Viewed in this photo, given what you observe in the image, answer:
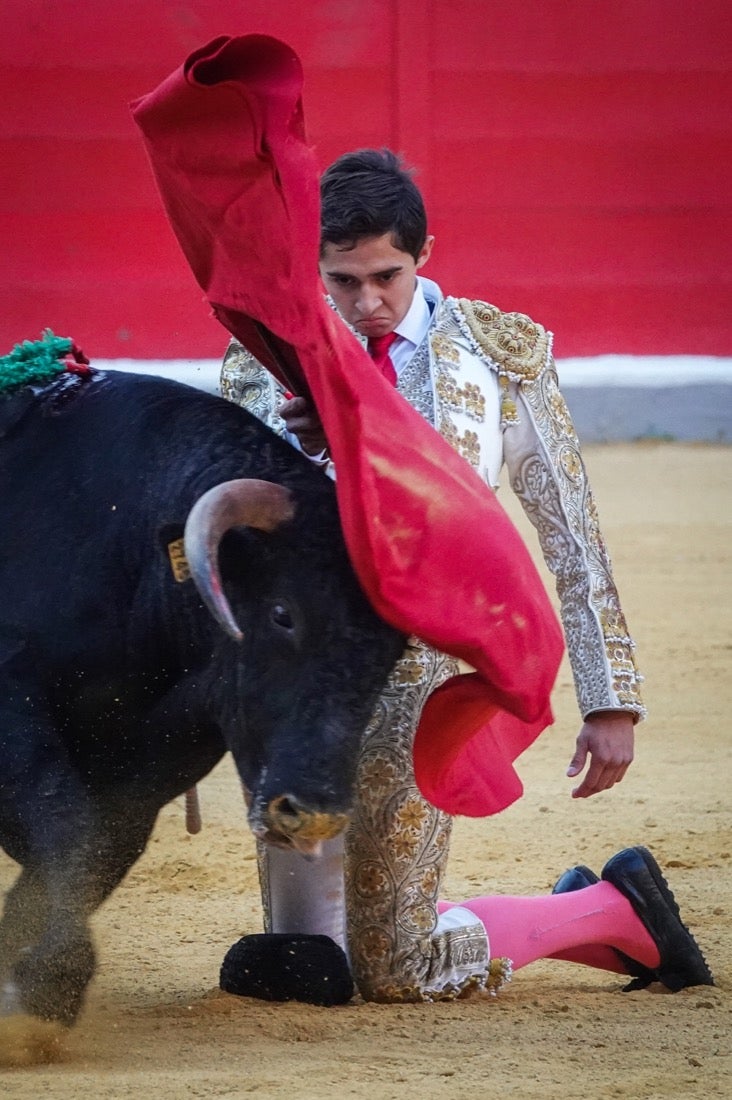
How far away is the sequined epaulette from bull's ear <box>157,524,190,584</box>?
0.69 meters

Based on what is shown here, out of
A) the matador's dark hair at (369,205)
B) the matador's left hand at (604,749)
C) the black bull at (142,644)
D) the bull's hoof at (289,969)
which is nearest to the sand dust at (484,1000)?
the bull's hoof at (289,969)

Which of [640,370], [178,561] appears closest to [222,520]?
[178,561]

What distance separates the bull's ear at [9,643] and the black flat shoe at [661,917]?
3.45ft

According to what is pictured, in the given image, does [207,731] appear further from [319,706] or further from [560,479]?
[560,479]

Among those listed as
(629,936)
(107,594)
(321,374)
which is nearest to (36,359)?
(107,594)

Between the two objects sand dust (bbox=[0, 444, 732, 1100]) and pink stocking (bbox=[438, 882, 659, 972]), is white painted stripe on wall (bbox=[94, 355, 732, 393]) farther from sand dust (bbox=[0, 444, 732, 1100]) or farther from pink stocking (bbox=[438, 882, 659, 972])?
pink stocking (bbox=[438, 882, 659, 972])

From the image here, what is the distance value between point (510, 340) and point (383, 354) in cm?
20

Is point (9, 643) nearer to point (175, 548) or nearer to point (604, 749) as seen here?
point (175, 548)

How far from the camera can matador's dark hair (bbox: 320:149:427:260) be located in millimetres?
2631

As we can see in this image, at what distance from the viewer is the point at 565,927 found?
287 cm

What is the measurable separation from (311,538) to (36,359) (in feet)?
2.12

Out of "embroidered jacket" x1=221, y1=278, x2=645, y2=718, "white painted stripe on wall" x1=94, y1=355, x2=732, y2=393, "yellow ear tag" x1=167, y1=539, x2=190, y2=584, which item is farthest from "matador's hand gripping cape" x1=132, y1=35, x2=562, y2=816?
"white painted stripe on wall" x1=94, y1=355, x2=732, y2=393

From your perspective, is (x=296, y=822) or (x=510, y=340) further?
(x=510, y=340)

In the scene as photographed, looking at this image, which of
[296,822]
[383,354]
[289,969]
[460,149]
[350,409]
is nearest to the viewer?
[296,822]
